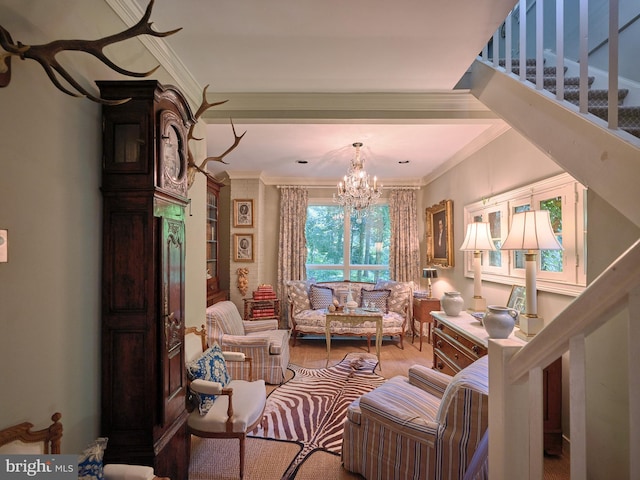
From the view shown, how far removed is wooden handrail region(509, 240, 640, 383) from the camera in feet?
2.22

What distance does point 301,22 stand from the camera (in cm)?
189

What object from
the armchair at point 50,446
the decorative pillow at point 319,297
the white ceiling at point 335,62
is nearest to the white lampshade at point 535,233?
the white ceiling at point 335,62

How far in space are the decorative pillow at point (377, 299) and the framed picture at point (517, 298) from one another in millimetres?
2557

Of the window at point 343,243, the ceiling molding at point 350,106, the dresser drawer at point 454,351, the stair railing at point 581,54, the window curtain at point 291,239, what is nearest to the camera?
the stair railing at point 581,54

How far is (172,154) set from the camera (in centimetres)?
176

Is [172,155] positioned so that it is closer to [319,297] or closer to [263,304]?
[263,304]

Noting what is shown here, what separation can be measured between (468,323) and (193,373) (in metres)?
2.44

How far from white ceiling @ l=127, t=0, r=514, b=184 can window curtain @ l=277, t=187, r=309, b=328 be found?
2.19 m

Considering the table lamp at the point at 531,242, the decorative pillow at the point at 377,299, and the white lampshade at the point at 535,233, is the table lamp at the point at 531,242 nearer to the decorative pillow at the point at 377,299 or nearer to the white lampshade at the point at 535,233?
the white lampshade at the point at 535,233

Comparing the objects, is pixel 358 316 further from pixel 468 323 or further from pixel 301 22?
pixel 301 22

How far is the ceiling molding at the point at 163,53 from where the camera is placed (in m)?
1.69

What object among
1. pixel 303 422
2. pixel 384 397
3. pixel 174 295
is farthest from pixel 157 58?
pixel 303 422

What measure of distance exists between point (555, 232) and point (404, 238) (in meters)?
3.40

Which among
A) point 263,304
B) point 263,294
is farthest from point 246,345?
point 263,294
